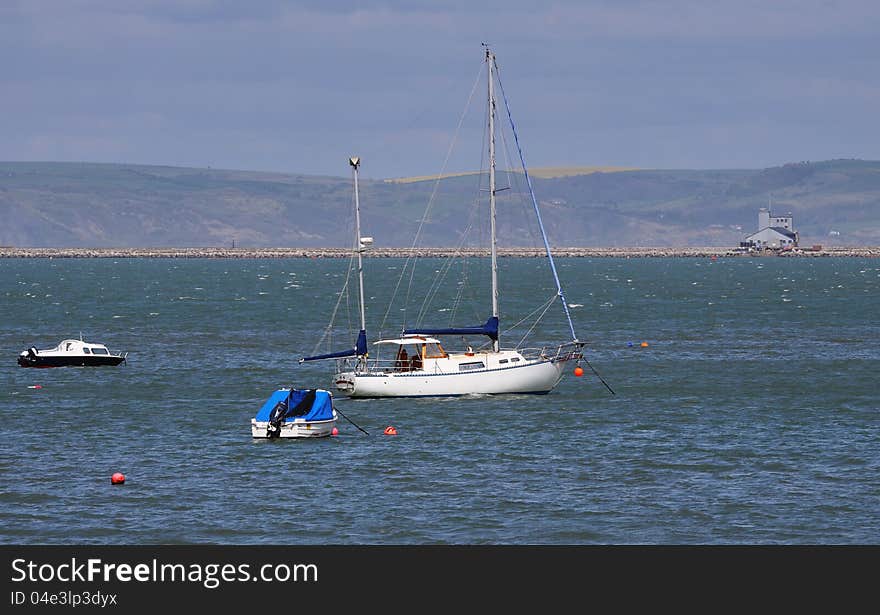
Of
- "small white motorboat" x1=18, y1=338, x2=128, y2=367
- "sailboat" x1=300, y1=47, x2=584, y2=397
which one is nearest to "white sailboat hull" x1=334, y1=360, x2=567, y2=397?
"sailboat" x1=300, y1=47, x2=584, y2=397

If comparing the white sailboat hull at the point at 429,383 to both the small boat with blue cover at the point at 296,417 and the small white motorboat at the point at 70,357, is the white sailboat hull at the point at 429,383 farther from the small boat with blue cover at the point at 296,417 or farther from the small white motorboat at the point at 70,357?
the small white motorboat at the point at 70,357

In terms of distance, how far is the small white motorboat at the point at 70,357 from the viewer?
87875 mm

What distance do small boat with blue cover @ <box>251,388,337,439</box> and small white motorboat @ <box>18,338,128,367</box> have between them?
31017 mm

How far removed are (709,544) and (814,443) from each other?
17661mm

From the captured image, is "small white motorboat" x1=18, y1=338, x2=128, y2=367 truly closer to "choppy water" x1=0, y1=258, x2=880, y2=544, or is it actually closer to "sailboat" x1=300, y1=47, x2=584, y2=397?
"choppy water" x1=0, y1=258, x2=880, y2=544

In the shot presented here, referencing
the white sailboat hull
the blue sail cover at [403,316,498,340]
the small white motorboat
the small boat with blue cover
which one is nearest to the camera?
the small boat with blue cover

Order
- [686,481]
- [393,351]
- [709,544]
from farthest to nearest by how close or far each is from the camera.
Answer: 1. [393,351]
2. [686,481]
3. [709,544]

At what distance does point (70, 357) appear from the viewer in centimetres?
8856

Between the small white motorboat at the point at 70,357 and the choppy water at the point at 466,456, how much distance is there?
1298mm

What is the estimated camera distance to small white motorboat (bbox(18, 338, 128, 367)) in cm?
8788
